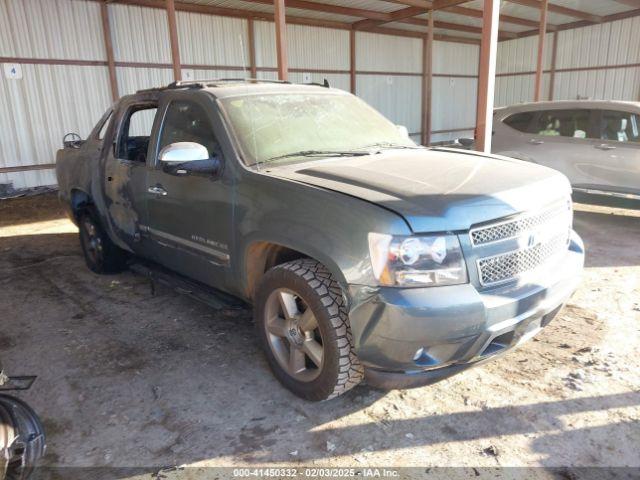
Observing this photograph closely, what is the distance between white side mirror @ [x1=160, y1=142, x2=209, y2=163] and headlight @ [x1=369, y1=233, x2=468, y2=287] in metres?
1.40

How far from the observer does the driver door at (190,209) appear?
11.1 ft

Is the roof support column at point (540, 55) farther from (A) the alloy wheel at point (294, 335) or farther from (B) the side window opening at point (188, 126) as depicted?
(A) the alloy wheel at point (294, 335)

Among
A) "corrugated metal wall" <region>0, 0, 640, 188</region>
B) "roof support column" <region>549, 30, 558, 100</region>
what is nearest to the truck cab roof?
"corrugated metal wall" <region>0, 0, 640, 188</region>

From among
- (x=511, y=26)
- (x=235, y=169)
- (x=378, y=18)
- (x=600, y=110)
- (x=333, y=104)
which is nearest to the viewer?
(x=235, y=169)

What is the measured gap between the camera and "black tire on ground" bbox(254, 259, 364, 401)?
267cm

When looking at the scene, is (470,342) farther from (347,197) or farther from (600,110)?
(600,110)

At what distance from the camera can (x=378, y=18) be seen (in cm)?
1507

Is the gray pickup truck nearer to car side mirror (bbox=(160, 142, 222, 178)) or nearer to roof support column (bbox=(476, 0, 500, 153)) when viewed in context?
car side mirror (bbox=(160, 142, 222, 178))

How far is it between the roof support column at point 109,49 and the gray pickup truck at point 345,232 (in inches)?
368

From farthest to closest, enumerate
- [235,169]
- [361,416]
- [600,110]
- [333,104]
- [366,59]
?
[366,59] → [600,110] → [333,104] → [235,169] → [361,416]

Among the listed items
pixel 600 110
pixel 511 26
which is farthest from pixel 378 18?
pixel 600 110

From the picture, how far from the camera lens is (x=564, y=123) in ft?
25.2

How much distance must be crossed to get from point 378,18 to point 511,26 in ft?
21.9

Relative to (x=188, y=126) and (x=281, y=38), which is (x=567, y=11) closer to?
(x=281, y=38)
